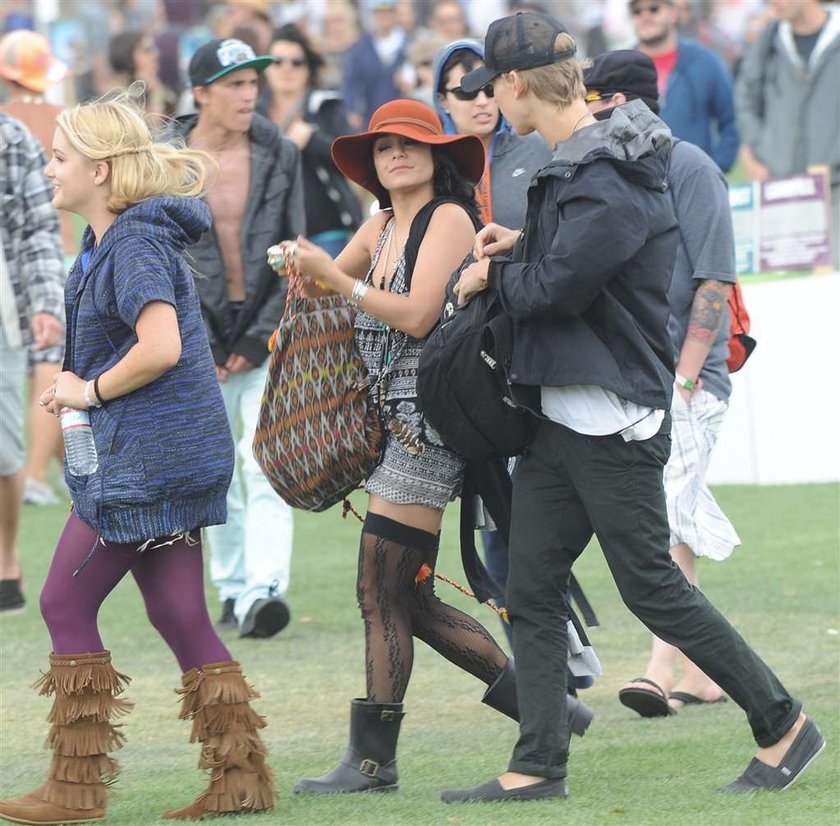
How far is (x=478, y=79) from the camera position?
4855 mm

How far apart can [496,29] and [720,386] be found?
6.44 feet

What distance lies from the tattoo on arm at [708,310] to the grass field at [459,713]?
4.20 ft

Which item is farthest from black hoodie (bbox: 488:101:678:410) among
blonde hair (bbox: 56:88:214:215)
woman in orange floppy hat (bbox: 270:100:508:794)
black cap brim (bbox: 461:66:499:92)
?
blonde hair (bbox: 56:88:214:215)

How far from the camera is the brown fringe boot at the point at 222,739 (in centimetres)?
466

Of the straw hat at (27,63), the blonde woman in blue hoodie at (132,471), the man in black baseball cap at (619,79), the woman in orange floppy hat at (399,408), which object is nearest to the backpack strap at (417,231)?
the woman in orange floppy hat at (399,408)

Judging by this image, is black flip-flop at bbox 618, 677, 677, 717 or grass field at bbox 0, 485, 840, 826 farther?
black flip-flop at bbox 618, 677, 677, 717

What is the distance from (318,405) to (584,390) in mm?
909

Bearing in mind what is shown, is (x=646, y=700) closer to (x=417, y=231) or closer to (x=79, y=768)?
(x=417, y=231)

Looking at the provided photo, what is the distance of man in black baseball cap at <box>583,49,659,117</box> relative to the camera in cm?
561

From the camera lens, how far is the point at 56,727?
15.3 ft

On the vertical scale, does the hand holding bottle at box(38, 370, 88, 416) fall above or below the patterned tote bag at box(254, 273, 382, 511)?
above

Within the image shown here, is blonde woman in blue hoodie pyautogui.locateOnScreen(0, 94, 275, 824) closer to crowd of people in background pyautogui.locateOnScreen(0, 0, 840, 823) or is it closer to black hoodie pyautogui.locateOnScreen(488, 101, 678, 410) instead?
crowd of people in background pyautogui.locateOnScreen(0, 0, 840, 823)

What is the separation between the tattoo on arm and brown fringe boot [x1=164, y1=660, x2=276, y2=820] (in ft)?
6.90

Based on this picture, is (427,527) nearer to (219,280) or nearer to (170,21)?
(219,280)
